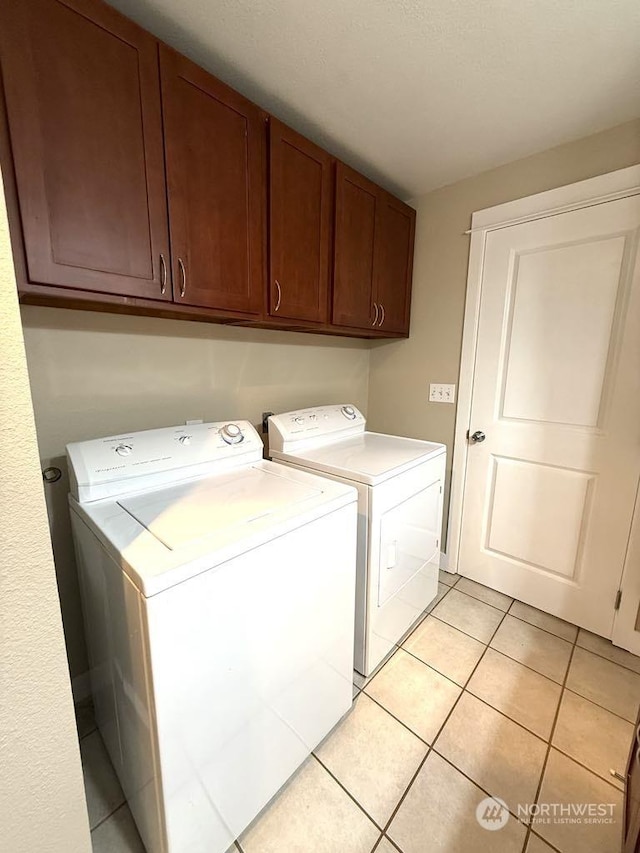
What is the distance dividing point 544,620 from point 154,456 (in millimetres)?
2109

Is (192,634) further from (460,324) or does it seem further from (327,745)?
(460,324)

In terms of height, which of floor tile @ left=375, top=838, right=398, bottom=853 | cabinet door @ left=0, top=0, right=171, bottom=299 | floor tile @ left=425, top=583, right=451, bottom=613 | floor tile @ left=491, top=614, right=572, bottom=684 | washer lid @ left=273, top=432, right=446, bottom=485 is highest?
cabinet door @ left=0, top=0, right=171, bottom=299

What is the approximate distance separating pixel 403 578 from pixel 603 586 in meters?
1.01

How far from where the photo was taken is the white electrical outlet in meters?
2.13

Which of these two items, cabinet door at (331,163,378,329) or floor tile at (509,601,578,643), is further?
floor tile at (509,601,578,643)

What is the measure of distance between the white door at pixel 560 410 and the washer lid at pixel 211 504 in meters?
1.32

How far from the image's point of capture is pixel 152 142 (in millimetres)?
1047

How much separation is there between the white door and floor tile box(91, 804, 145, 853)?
1.92m

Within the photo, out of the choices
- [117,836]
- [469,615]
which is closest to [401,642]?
[469,615]

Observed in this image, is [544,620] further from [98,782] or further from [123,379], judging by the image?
[123,379]

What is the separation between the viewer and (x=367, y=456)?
5.39 feet

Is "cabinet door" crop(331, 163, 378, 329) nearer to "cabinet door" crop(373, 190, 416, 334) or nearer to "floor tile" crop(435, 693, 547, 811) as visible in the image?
"cabinet door" crop(373, 190, 416, 334)

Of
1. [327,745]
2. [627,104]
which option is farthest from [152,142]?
[327,745]

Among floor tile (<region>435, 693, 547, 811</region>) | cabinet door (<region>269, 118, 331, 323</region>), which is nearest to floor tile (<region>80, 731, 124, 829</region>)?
floor tile (<region>435, 693, 547, 811</region>)
